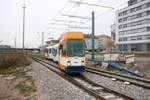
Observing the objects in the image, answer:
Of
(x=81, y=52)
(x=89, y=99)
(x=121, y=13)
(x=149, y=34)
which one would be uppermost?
(x=121, y=13)

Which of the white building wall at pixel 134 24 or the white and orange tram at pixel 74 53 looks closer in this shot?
the white and orange tram at pixel 74 53

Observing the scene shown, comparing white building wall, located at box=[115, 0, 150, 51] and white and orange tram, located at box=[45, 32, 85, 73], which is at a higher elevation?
white building wall, located at box=[115, 0, 150, 51]

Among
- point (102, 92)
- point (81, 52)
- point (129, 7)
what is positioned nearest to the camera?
point (102, 92)

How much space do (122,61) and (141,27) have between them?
2367 inches

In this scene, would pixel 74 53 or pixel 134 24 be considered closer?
pixel 74 53

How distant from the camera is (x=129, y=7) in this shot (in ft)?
332

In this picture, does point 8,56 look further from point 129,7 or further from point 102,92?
point 129,7

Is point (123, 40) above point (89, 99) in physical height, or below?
above

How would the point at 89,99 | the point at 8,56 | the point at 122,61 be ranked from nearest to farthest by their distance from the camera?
1. the point at 89,99
2. the point at 122,61
3. the point at 8,56

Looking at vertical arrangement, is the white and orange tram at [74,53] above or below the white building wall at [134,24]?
below

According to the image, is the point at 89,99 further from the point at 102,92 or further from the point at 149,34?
the point at 149,34

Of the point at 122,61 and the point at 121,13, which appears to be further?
the point at 121,13

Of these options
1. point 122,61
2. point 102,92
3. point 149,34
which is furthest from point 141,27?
point 102,92

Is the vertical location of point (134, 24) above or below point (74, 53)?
above
